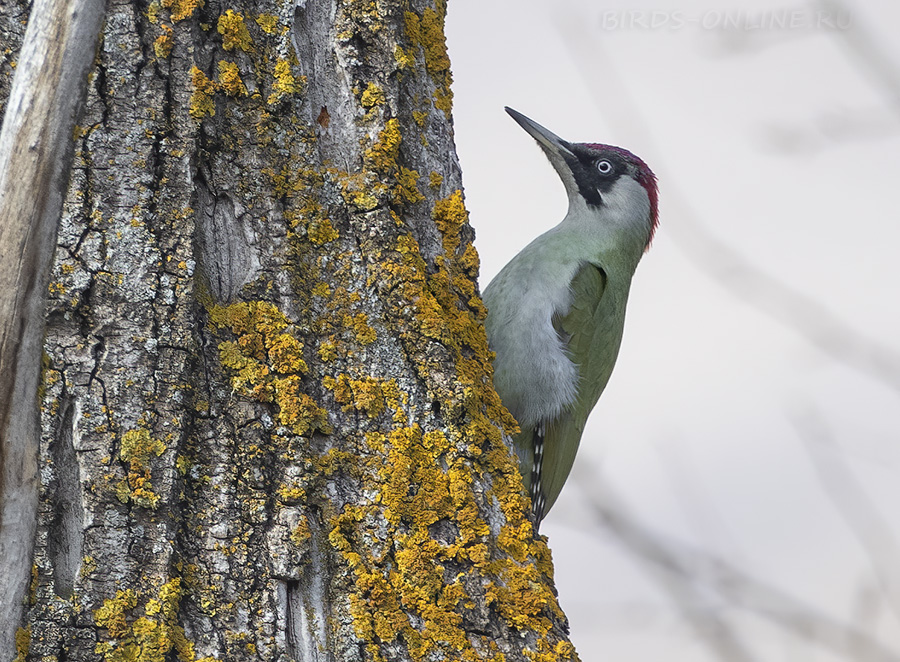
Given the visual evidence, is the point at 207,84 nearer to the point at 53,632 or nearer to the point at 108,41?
the point at 108,41

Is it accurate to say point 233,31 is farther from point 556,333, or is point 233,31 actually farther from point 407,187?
point 556,333

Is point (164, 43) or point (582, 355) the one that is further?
→ point (582, 355)

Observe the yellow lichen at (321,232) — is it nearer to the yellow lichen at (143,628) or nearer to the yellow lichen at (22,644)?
the yellow lichen at (143,628)

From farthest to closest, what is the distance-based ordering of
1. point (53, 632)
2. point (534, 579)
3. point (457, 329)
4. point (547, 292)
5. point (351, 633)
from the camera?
point (547, 292) < point (457, 329) < point (534, 579) < point (351, 633) < point (53, 632)

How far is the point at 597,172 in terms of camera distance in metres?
3.67

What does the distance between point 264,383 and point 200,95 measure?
1.72ft

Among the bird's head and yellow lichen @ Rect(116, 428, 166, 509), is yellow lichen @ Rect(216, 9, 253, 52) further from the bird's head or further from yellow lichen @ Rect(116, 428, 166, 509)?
the bird's head

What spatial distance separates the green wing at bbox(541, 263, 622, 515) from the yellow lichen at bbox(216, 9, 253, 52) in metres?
1.57

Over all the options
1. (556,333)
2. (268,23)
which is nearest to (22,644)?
(268,23)

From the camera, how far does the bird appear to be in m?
2.96

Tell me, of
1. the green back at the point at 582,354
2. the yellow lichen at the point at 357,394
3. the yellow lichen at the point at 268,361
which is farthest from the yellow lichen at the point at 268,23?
the green back at the point at 582,354

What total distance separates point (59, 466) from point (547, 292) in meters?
1.84

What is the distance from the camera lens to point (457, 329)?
184 centimetres

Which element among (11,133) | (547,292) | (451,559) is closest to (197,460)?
(451,559)
